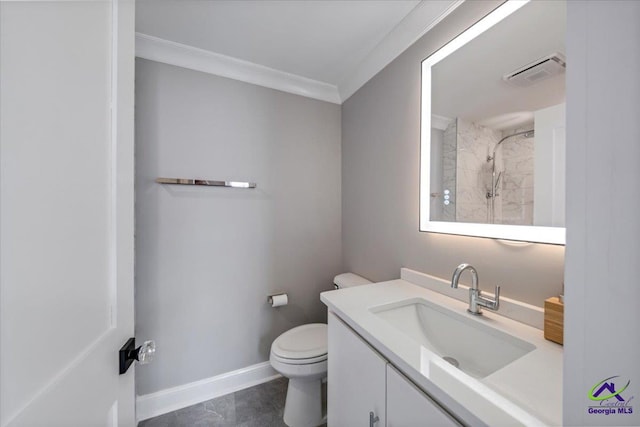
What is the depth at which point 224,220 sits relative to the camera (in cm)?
164

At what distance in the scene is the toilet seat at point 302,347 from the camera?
1.29m

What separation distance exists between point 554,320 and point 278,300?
1.47m

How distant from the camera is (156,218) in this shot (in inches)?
57.2

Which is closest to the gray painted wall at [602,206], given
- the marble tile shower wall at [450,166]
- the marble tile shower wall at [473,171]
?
the marble tile shower wall at [473,171]

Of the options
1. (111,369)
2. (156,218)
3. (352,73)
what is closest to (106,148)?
(111,369)

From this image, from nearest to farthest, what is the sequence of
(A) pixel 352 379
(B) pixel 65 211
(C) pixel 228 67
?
(B) pixel 65 211, (A) pixel 352 379, (C) pixel 228 67

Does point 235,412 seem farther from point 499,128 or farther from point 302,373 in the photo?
point 499,128

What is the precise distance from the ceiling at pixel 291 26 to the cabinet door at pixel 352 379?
152 centimetres

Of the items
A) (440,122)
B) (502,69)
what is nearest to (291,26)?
(440,122)

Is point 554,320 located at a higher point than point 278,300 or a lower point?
higher

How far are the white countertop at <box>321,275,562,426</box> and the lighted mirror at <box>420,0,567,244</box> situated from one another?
36cm

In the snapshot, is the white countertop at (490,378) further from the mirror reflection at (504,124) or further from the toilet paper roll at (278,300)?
the toilet paper roll at (278,300)

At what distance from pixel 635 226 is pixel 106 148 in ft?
3.00

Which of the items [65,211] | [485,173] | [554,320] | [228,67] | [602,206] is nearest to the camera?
[602,206]
